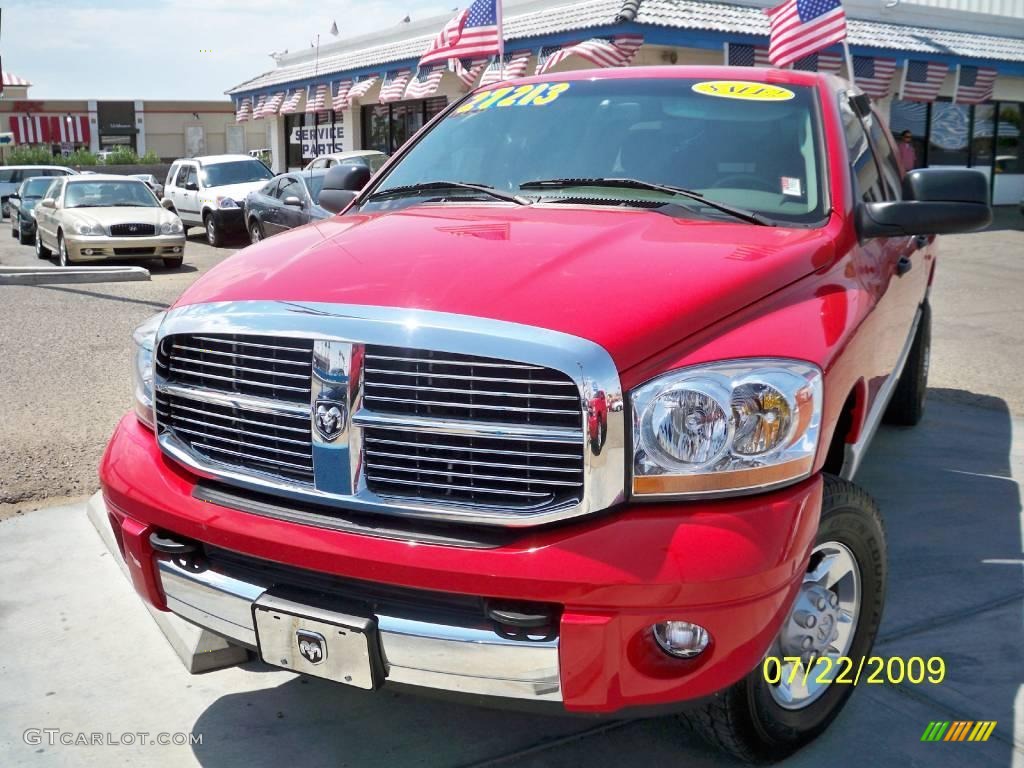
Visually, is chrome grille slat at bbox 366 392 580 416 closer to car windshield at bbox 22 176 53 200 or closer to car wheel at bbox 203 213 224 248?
car wheel at bbox 203 213 224 248

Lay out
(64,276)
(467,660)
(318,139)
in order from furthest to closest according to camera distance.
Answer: (318,139) → (64,276) → (467,660)

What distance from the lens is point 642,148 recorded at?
361 centimetres

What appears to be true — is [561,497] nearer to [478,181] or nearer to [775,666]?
[775,666]

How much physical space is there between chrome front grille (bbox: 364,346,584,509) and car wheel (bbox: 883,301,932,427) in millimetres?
4221

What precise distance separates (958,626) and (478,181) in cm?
232

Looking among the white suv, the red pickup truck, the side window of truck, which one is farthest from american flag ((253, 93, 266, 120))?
the red pickup truck

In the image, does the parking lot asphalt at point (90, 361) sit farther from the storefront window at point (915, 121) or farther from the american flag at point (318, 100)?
the american flag at point (318, 100)

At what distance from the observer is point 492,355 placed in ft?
7.36

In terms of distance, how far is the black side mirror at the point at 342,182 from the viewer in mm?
4566

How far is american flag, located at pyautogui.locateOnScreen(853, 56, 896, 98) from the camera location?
65.6 ft

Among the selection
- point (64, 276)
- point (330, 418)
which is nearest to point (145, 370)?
point (330, 418)

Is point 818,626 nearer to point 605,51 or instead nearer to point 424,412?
point 424,412

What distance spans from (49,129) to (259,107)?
32528 millimetres

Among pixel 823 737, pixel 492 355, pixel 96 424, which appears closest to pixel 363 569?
pixel 492 355
